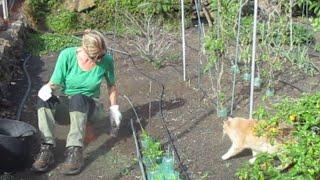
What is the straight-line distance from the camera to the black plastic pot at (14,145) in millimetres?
4199

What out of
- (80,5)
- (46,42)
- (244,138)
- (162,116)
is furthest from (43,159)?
(80,5)

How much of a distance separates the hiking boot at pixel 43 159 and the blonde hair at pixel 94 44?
783mm

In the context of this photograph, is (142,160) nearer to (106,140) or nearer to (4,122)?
(106,140)

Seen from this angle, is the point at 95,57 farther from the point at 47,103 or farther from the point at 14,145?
the point at 14,145

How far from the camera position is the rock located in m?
9.80

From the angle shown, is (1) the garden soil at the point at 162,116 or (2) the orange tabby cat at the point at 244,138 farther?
(1) the garden soil at the point at 162,116

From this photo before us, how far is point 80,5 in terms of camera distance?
983 centimetres

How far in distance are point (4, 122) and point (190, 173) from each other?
1489 mm

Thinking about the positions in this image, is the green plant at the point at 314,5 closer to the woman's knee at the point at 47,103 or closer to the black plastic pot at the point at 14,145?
the woman's knee at the point at 47,103

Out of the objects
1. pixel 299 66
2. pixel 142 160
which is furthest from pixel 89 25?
pixel 142 160

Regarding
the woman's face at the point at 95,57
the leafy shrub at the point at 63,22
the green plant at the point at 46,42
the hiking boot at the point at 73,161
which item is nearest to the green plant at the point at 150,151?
the hiking boot at the point at 73,161

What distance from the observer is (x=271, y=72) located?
5.97 metres

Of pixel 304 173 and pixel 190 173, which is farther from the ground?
pixel 304 173

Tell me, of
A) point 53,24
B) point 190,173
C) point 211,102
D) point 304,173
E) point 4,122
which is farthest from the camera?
point 53,24
